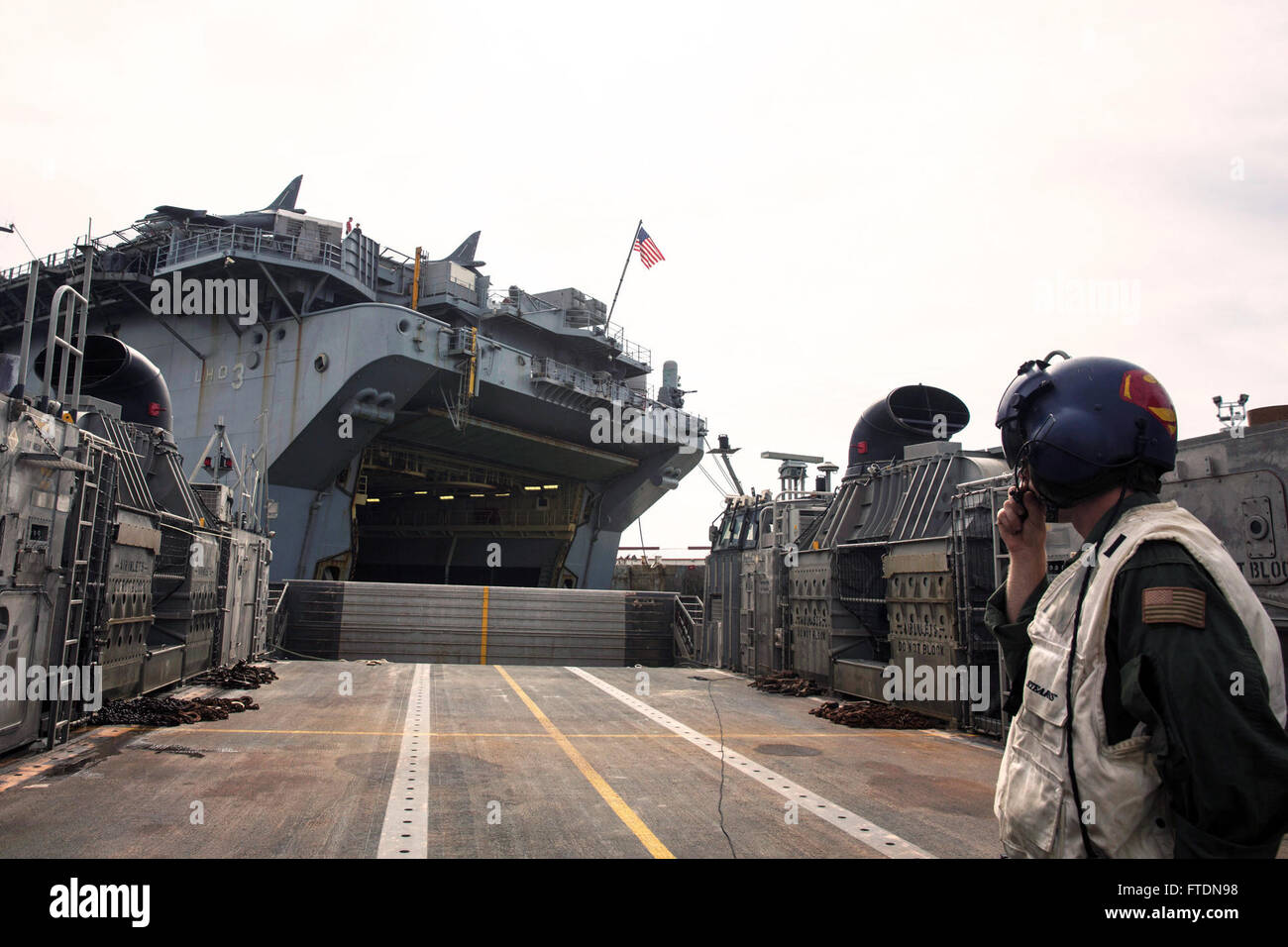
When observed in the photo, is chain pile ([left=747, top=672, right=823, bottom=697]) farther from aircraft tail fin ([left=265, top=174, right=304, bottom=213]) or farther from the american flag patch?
aircraft tail fin ([left=265, top=174, right=304, bottom=213])

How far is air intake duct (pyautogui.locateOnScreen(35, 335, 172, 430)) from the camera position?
596 inches

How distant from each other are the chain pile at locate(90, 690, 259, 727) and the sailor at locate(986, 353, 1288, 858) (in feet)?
31.7

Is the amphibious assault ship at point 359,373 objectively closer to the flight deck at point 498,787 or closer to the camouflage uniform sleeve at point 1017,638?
the flight deck at point 498,787

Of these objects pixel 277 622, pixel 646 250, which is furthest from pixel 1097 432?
pixel 646 250

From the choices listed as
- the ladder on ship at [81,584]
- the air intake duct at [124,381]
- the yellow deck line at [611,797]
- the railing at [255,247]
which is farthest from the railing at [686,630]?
the railing at [255,247]

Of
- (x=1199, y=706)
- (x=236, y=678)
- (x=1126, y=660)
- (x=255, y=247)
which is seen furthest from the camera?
(x=255, y=247)

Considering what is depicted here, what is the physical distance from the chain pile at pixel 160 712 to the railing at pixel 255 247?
21213 millimetres

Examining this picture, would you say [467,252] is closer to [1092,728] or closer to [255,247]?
[255,247]

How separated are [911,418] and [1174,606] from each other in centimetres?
1494

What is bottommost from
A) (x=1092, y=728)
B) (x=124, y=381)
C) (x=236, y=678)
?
(x=236, y=678)

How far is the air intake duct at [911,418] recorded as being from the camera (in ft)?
52.2

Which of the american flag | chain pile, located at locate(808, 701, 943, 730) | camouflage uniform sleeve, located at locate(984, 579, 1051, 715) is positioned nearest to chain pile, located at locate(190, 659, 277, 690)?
chain pile, located at locate(808, 701, 943, 730)

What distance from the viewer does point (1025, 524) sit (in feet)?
8.43
